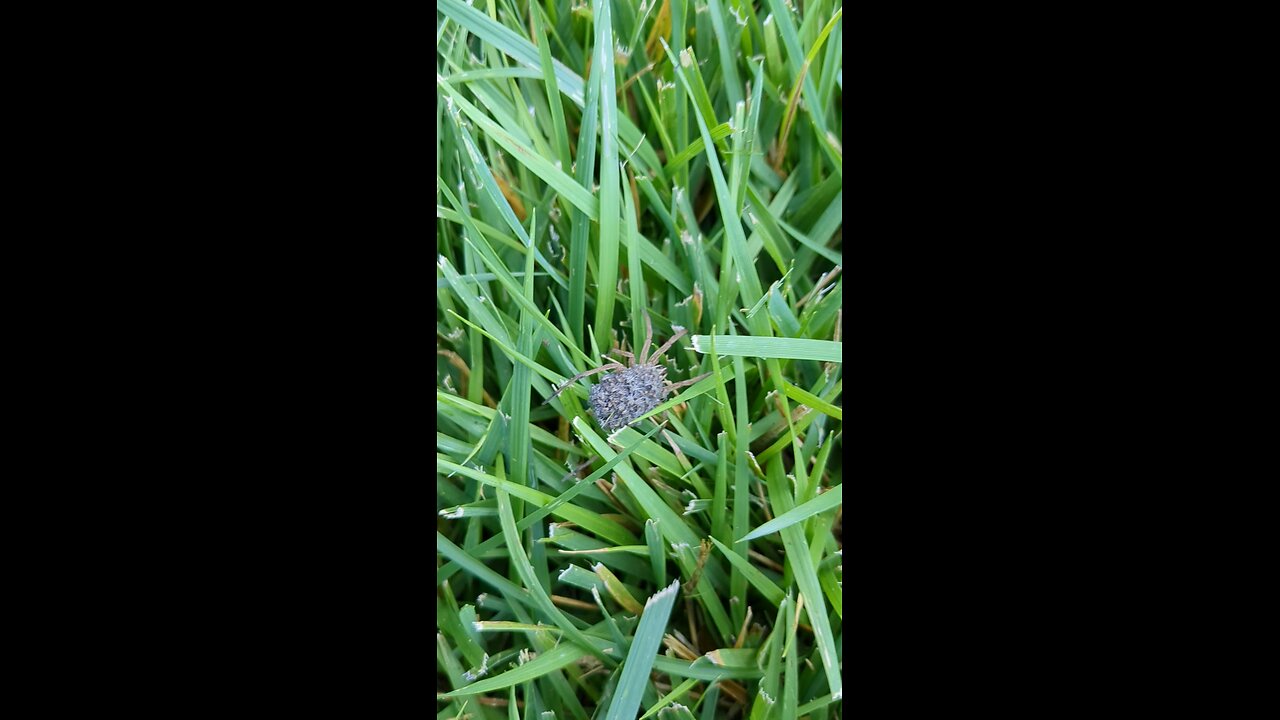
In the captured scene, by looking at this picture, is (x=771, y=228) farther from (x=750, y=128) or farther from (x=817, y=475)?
(x=817, y=475)

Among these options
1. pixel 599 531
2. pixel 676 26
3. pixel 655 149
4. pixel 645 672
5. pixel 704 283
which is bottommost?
pixel 645 672

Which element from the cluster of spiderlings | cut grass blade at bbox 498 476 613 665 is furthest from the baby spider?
cut grass blade at bbox 498 476 613 665

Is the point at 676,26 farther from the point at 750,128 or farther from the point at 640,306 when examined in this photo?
the point at 640,306

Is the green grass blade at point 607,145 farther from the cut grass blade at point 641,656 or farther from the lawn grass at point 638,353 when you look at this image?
the cut grass blade at point 641,656

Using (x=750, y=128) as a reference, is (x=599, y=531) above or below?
below

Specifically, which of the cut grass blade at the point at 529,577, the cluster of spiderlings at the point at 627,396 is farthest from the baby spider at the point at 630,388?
the cut grass blade at the point at 529,577

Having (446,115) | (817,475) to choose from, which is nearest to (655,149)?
(446,115)

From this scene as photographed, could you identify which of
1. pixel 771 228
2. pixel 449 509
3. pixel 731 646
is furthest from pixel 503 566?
pixel 771 228
